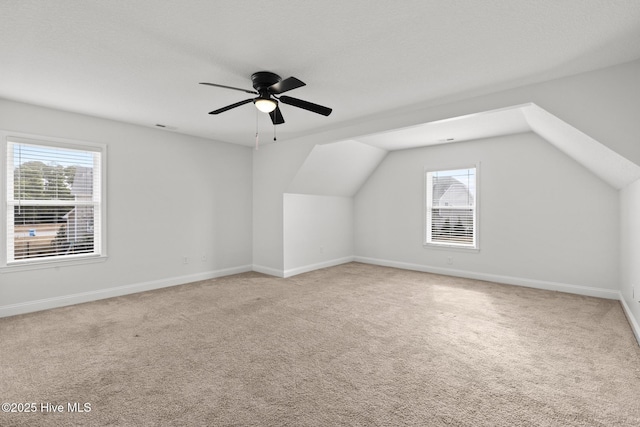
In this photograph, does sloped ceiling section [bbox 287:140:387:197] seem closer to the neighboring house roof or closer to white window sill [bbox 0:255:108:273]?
the neighboring house roof

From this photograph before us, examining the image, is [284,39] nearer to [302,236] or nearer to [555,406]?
[555,406]

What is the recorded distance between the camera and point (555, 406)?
1.89 meters

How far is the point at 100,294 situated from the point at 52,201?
4.42ft

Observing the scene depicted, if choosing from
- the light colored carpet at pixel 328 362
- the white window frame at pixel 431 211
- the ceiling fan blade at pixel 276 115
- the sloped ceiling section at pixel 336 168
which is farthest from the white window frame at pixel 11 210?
the white window frame at pixel 431 211

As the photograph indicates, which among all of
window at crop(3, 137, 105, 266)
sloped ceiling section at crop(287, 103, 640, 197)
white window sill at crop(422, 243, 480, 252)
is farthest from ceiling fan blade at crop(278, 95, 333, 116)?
white window sill at crop(422, 243, 480, 252)

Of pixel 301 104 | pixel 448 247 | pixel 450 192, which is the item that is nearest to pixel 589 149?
pixel 450 192

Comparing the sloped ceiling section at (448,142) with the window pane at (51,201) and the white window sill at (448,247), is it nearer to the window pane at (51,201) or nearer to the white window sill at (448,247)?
the white window sill at (448,247)

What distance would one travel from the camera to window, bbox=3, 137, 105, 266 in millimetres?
3559

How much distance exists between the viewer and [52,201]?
3.79 metres

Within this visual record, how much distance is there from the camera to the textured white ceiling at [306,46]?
1892 millimetres

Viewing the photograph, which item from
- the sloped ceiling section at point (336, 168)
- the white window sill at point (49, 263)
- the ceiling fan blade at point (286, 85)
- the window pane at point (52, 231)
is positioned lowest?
the white window sill at point (49, 263)

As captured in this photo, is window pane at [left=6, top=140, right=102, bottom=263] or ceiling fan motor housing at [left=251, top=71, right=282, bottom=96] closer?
ceiling fan motor housing at [left=251, top=71, right=282, bottom=96]

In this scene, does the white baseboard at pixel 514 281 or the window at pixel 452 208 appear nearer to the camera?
the white baseboard at pixel 514 281

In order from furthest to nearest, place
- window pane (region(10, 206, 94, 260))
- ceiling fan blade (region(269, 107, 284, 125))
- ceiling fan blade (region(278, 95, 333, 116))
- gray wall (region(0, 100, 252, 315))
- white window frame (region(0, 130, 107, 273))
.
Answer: gray wall (region(0, 100, 252, 315)) < window pane (region(10, 206, 94, 260)) < white window frame (region(0, 130, 107, 273)) < ceiling fan blade (region(269, 107, 284, 125)) < ceiling fan blade (region(278, 95, 333, 116))
